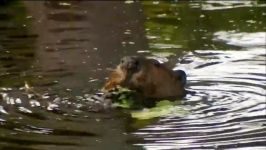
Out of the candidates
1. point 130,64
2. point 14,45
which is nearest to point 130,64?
point 130,64

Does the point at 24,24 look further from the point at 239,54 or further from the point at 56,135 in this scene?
the point at 56,135

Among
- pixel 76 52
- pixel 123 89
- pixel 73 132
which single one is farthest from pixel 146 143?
pixel 76 52

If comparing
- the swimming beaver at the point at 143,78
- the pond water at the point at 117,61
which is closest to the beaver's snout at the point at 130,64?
the swimming beaver at the point at 143,78

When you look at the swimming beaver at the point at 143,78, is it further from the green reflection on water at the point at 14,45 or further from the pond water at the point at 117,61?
the green reflection on water at the point at 14,45

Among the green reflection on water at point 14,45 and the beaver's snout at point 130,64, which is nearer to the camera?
the beaver's snout at point 130,64

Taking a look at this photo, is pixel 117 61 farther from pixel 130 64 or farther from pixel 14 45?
pixel 130 64

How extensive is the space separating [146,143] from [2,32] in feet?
15.4

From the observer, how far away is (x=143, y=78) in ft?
18.4

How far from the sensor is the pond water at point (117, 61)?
4.78 metres

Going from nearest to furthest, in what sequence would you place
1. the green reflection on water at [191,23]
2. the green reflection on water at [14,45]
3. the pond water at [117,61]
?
the pond water at [117,61], the green reflection on water at [14,45], the green reflection on water at [191,23]

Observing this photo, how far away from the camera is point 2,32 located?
8.97 metres

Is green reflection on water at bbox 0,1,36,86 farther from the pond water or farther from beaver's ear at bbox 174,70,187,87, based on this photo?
beaver's ear at bbox 174,70,187,87

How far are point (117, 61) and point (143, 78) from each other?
190cm

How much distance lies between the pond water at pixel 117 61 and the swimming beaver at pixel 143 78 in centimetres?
17
